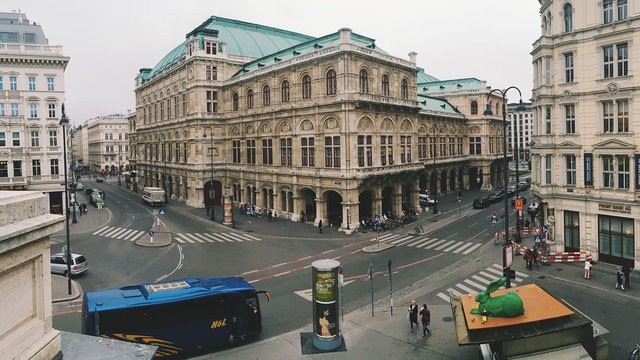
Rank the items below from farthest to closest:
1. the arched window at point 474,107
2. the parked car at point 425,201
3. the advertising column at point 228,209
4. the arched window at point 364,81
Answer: the arched window at point 474,107 → the parked car at point 425,201 → the advertising column at point 228,209 → the arched window at point 364,81

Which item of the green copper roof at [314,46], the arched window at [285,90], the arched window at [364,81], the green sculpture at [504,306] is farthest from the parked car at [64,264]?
the green copper roof at [314,46]

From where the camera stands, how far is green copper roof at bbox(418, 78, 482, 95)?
84.4 metres

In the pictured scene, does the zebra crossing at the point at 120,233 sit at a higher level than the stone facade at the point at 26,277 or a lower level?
lower

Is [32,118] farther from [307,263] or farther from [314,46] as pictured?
[307,263]

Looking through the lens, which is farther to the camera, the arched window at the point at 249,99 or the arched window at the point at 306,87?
the arched window at the point at 249,99

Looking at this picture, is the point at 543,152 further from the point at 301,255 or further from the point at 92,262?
the point at 92,262

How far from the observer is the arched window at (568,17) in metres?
32.7

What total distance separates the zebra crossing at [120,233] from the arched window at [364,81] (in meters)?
27.9

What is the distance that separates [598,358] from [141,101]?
290 feet

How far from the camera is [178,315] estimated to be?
18.2 meters

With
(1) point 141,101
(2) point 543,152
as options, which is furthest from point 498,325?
(1) point 141,101

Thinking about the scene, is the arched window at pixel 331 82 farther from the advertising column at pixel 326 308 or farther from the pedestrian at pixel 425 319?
the pedestrian at pixel 425 319

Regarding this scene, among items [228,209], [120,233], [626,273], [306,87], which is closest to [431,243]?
[626,273]

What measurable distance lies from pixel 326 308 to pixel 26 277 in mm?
14434
